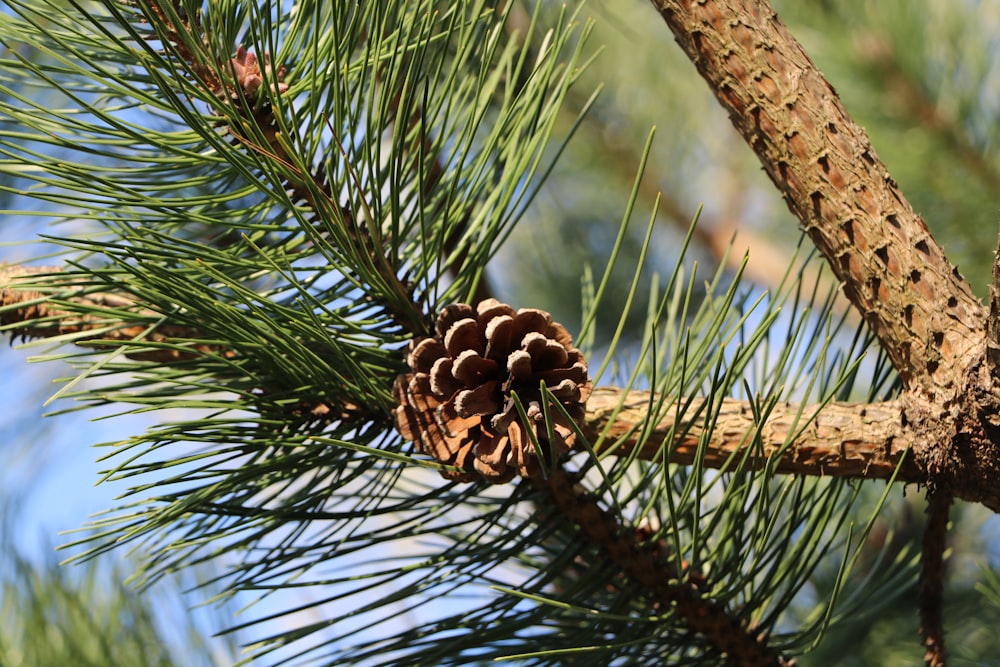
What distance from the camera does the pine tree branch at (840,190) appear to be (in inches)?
15.0

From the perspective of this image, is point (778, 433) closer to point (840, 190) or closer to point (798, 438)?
point (798, 438)

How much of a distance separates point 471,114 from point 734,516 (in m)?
0.24

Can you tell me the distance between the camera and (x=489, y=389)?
0.40 m

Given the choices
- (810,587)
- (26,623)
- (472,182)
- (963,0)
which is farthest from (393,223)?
(963,0)

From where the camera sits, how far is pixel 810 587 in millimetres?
1165

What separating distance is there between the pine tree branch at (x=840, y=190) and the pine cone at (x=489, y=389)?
0.12 m

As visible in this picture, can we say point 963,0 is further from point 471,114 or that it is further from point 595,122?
point 471,114

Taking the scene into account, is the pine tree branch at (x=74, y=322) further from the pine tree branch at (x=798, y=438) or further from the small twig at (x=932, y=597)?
the small twig at (x=932, y=597)

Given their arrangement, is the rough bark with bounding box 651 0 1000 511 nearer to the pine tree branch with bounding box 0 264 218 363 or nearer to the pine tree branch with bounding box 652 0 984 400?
the pine tree branch with bounding box 652 0 984 400

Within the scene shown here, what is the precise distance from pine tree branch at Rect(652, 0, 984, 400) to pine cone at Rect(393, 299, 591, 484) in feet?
0.40

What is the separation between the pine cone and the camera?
382mm

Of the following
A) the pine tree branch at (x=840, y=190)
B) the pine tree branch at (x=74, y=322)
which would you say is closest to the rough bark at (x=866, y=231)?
the pine tree branch at (x=840, y=190)

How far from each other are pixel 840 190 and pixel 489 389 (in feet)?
0.56

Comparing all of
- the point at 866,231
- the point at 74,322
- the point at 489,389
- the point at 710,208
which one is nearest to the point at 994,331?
the point at 866,231
